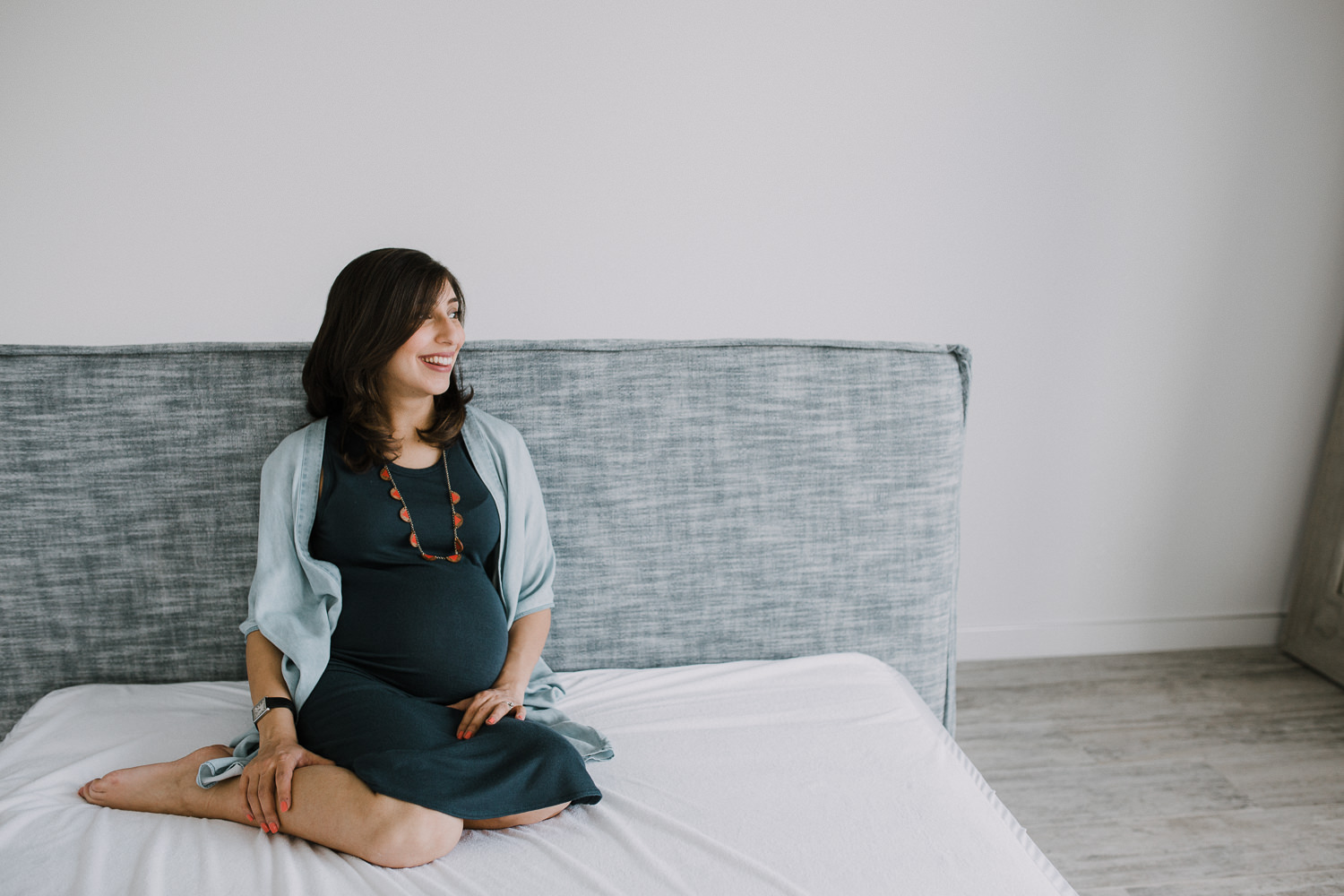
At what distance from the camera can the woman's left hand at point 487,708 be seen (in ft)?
3.66

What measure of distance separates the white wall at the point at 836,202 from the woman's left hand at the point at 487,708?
1.03 metres

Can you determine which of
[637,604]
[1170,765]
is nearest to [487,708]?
[637,604]

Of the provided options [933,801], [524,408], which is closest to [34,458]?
[524,408]

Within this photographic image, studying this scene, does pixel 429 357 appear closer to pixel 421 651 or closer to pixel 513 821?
pixel 421 651

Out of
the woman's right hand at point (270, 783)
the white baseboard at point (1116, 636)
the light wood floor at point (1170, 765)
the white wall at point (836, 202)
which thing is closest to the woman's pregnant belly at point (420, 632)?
the woman's right hand at point (270, 783)

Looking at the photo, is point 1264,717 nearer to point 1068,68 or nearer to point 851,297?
point 851,297

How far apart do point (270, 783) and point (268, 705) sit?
15cm

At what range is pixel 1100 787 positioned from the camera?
1771mm

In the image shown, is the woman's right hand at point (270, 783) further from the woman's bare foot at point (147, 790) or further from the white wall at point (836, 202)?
the white wall at point (836, 202)

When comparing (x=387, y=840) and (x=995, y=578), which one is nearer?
(x=387, y=840)

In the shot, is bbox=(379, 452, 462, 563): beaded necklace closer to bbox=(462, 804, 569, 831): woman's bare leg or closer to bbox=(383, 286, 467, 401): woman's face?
bbox=(383, 286, 467, 401): woman's face

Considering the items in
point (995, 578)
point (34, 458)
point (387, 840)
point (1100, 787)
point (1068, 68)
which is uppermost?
point (1068, 68)

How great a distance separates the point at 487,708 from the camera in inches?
45.0

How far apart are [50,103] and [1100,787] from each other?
2.73 m
